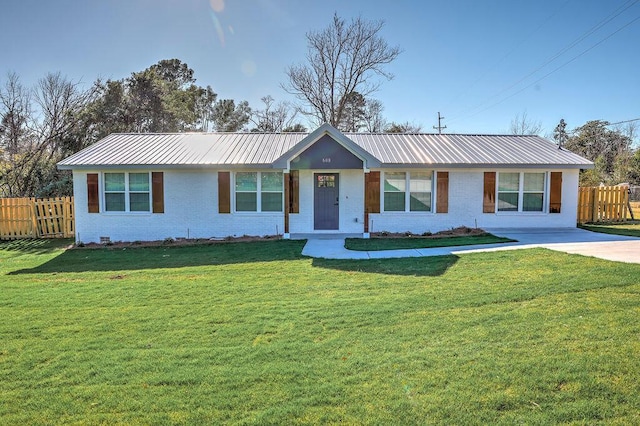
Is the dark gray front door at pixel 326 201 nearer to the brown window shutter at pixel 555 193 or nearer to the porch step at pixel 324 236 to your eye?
the porch step at pixel 324 236

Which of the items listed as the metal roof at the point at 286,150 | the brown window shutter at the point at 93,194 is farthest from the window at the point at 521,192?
the brown window shutter at the point at 93,194

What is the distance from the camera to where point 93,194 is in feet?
44.0

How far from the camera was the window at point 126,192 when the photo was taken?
44.1ft

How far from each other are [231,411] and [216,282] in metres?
4.36

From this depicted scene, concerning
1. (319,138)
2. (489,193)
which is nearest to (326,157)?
(319,138)

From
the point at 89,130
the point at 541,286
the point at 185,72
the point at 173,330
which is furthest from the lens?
the point at 185,72

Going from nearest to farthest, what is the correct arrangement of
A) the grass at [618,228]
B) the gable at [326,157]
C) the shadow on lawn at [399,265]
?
the shadow on lawn at [399,265] → the gable at [326,157] → the grass at [618,228]

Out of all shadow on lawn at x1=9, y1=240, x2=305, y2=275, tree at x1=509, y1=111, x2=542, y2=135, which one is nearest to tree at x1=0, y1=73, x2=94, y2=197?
shadow on lawn at x1=9, y1=240, x2=305, y2=275

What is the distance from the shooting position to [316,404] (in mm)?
3178

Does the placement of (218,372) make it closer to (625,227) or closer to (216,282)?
(216,282)

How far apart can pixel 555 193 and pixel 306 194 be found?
8.77 m

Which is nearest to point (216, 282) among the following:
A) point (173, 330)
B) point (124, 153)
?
point (173, 330)

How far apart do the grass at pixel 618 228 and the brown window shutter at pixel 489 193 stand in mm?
3566

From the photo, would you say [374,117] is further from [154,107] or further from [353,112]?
[154,107]
